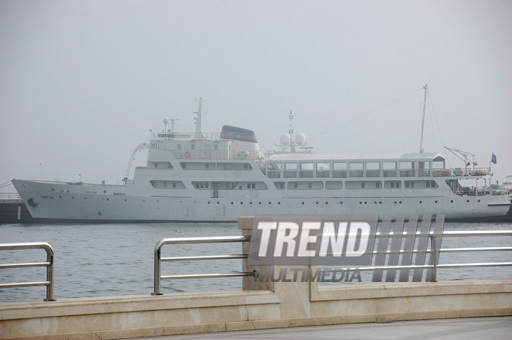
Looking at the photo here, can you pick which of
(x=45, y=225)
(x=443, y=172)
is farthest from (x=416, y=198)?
(x=45, y=225)

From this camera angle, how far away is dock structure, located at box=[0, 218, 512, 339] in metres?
6.10

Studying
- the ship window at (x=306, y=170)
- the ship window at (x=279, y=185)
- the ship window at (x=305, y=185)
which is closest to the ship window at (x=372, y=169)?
the ship window at (x=305, y=185)

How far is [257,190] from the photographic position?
55.3 metres

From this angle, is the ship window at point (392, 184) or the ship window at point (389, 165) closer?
the ship window at point (392, 184)

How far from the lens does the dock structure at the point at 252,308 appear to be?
6098 mm

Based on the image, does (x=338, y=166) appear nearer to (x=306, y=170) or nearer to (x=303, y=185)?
(x=306, y=170)

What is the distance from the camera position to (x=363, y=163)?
5550 cm

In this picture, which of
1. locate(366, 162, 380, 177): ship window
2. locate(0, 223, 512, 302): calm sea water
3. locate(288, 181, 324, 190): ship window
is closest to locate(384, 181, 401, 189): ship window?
locate(366, 162, 380, 177): ship window

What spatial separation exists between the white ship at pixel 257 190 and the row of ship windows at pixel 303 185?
8 centimetres

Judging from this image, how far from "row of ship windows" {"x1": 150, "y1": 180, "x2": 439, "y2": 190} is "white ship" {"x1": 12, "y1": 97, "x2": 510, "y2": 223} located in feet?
0.26

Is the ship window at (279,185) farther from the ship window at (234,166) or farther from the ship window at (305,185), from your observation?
the ship window at (234,166)

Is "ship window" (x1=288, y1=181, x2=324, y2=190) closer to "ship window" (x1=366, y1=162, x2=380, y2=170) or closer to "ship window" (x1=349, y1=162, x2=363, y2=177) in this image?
"ship window" (x1=349, y1=162, x2=363, y2=177)

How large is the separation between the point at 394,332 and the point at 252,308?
1.38 metres

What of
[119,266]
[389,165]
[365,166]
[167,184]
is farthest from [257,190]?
[119,266]
